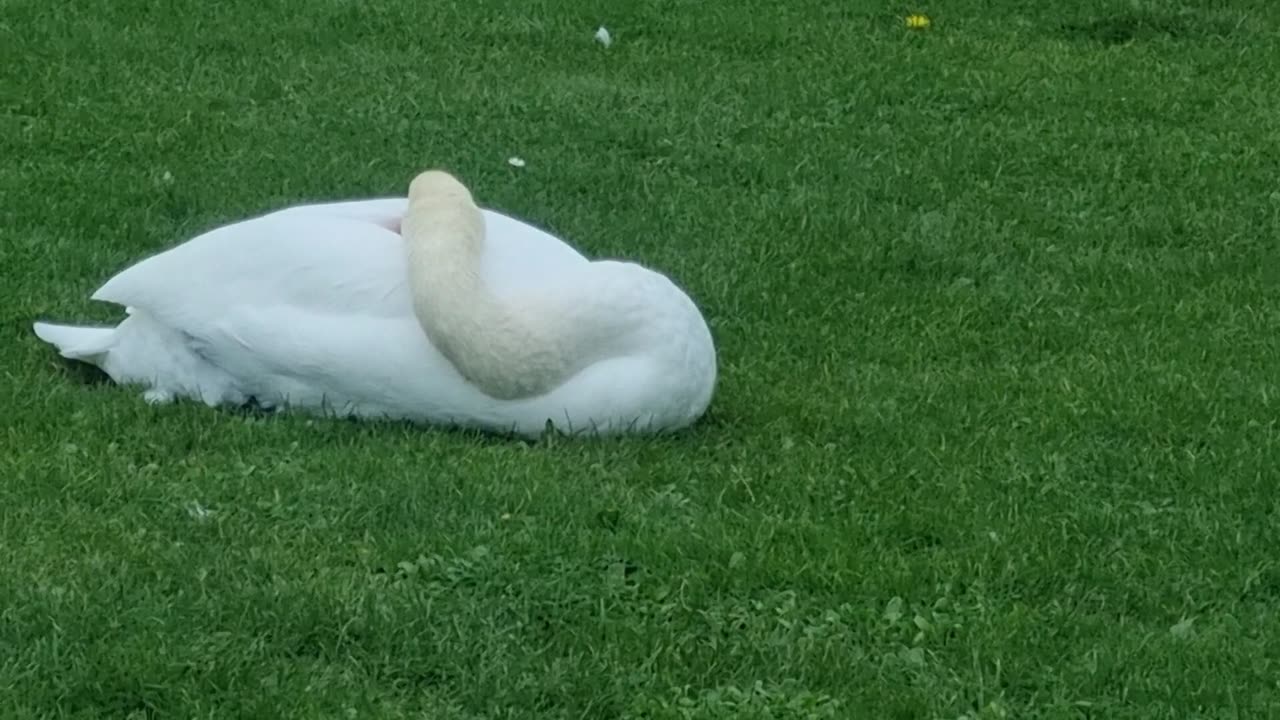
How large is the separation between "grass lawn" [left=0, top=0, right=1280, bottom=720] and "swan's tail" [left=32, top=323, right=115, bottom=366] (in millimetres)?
81

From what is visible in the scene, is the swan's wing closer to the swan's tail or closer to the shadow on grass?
the swan's tail

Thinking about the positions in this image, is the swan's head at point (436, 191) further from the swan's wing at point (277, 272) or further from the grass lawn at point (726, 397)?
the grass lawn at point (726, 397)

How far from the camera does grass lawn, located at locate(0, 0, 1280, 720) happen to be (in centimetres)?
450

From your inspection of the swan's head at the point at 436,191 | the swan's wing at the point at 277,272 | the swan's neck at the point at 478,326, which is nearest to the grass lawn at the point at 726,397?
the swan's neck at the point at 478,326

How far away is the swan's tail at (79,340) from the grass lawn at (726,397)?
0.08 metres

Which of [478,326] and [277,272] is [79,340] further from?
[478,326]

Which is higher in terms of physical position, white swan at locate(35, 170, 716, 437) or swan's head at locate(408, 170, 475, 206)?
swan's head at locate(408, 170, 475, 206)

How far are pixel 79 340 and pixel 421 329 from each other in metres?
1.20

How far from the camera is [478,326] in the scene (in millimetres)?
5602

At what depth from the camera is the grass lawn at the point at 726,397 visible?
450 cm

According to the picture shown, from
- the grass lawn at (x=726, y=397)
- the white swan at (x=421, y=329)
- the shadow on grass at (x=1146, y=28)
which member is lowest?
the shadow on grass at (x=1146, y=28)

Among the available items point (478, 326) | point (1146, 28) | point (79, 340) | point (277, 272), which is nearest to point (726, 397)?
point (478, 326)

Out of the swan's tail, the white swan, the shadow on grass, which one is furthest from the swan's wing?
the shadow on grass

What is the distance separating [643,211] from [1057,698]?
404 cm
